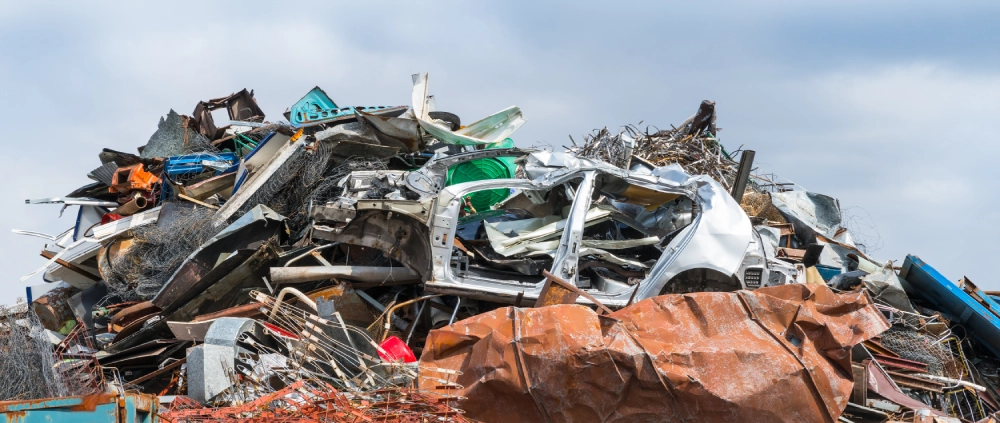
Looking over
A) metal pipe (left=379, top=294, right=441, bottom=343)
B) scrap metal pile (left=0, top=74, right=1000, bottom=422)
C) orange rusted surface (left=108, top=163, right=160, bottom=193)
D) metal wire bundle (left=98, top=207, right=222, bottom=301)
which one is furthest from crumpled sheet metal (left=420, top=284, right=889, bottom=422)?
orange rusted surface (left=108, top=163, right=160, bottom=193)

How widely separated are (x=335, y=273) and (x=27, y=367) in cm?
269

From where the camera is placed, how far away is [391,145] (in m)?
10.1

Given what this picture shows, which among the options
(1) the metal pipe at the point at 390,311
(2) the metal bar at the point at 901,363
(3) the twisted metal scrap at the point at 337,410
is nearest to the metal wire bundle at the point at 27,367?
(1) the metal pipe at the point at 390,311

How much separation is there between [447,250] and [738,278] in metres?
2.47

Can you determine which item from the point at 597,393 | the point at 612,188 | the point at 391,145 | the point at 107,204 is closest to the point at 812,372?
the point at 597,393

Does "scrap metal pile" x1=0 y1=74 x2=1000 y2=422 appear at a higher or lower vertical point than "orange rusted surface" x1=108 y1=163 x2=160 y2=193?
lower

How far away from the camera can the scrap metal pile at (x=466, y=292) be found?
5258 millimetres

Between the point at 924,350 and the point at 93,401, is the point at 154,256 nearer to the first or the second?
the point at 93,401

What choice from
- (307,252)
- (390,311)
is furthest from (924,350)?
(307,252)

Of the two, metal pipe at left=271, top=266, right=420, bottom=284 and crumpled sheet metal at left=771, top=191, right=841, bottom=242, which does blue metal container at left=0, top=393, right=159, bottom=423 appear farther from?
crumpled sheet metal at left=771, top=191, right=841, bottom=242

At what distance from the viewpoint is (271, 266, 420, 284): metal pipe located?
307 inches

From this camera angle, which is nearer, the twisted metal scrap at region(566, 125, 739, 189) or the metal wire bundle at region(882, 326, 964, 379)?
the metal wire bundle at region(882, 326, 964, 379)

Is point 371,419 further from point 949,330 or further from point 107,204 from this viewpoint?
point 107,204

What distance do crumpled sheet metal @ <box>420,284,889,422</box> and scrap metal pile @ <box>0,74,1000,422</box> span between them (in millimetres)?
14
